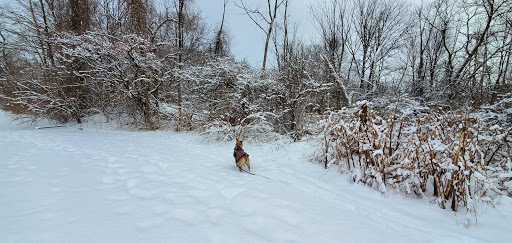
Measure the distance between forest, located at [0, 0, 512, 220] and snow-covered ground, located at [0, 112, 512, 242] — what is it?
1.70ft

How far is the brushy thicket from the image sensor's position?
7.00 ft

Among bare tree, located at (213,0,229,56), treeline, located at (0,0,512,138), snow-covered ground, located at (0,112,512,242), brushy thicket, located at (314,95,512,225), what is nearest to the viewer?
snow-covered ground, located at (0,112,512,242)

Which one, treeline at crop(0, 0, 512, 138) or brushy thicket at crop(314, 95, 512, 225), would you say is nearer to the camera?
brushy thicket at crop(314, 95, 512, 225)

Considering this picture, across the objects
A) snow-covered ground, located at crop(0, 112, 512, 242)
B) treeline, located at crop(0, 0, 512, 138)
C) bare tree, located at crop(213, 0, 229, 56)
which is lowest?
snow-covered ground, located at crop(0, 112, 512, 242)

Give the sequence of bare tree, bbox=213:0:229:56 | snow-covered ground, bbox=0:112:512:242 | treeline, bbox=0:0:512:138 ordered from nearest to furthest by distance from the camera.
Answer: snow-covered ground, bbox=0:112:512:242 < treeline, bbox=0:0:512:138 < bare tree, bbox=213:0:229:56

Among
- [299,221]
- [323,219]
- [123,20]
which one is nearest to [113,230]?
[299,221]

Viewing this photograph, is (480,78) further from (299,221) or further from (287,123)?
(299,221)

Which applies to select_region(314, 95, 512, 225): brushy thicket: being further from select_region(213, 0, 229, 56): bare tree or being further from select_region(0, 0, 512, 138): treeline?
select_region(213, 0, 229, 56): bare tree

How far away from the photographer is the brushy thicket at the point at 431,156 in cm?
213

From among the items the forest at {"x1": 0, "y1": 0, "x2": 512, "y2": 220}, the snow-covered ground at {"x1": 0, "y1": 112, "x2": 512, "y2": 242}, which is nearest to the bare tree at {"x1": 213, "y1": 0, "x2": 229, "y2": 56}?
the forest at {"x1": 0, "y1": 0, "x2": 512, "y2": 220}

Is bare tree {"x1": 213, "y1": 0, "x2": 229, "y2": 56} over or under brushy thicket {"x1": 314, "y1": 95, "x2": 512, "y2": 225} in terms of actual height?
over

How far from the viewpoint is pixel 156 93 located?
963 centimetres

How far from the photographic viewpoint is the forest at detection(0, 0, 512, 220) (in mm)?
2994

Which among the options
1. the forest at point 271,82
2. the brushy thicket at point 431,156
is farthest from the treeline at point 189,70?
the brushy thicket at point 431,156
